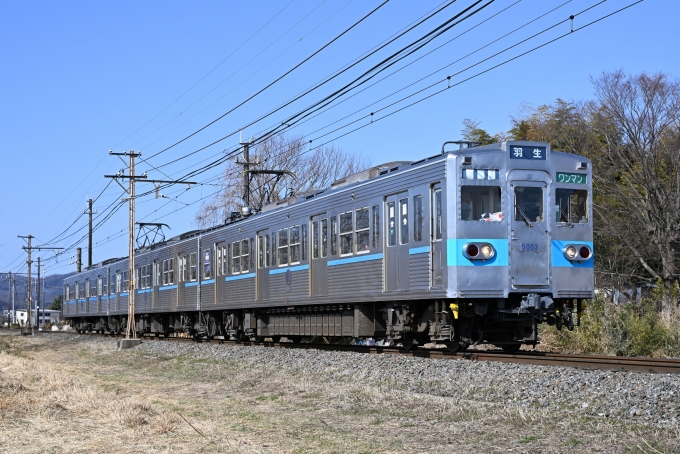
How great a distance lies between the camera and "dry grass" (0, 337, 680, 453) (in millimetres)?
7449

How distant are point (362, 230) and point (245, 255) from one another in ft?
23.2

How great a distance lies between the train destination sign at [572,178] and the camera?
1439cm

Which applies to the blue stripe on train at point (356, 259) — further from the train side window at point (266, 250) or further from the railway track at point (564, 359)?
the train side window at point (266, 250)

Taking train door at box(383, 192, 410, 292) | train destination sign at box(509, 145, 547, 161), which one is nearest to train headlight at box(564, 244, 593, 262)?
train destination sign at box(509, 145, 547, 161)

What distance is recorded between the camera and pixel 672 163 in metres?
29.6

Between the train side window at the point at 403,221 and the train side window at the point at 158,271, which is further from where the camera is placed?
the train side window at the point at 158,271

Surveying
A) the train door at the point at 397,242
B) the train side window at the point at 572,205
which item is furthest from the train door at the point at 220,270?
the train side window at the point at 572,205

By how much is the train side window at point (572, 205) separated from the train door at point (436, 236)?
189 cm

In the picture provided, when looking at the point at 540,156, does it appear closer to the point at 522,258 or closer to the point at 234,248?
the point at 522,258

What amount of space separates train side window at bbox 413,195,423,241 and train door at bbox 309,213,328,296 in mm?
3704

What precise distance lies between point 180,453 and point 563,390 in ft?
14.7

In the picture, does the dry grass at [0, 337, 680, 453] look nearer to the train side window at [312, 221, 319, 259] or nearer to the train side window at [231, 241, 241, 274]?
the train side window at [312, 221, 319, 259]

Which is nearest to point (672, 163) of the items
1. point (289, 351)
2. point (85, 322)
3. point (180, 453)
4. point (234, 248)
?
point (234, 248)

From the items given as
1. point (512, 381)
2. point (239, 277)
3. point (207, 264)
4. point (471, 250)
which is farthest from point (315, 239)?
point (512, 381)
